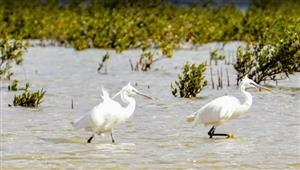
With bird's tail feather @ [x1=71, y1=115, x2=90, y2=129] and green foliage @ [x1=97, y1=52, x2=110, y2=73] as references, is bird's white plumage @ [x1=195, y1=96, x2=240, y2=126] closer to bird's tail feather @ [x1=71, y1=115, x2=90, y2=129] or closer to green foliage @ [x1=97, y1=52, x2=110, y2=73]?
bird's tail feather @ [x1=71, y1=115, x2=90, y2=129]

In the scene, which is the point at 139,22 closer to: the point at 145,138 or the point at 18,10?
the point at 18,10

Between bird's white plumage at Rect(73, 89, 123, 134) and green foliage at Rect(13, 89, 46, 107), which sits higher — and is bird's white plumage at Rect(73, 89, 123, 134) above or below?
above

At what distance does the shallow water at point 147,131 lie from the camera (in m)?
9.50

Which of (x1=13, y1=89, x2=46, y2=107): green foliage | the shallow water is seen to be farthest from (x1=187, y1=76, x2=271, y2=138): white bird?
(x1=13, y1=89, x2=46, y2=107): green foliage

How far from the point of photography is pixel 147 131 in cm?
1171

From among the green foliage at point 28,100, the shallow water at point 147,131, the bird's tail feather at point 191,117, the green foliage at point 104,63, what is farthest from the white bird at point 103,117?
the green foliage at point 104,63

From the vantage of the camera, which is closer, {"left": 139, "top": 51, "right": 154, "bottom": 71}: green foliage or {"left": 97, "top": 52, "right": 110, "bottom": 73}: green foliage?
{"left": 97, "top": 52, "right": 110, "bottom": 73}: green foliage

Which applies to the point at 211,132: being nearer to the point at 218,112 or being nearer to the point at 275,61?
the point at 218,112

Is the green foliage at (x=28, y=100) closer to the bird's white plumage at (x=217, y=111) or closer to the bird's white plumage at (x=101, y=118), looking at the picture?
the bird's white plumage at (x=101, y=118)

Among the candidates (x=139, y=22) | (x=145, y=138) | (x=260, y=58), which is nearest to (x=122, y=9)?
(x=139, y=22)

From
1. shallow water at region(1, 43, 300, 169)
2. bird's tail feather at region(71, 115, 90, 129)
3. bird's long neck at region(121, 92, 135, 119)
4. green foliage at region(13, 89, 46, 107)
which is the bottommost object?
shallow water at region(1, 43, 300, 169)

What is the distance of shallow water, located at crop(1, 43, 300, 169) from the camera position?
31.2 ft

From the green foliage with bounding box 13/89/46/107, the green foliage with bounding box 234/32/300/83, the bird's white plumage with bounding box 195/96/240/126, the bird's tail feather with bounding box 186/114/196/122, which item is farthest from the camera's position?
the green foliage with bounding box 234/32/300/83

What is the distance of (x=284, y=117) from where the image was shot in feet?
41.8
